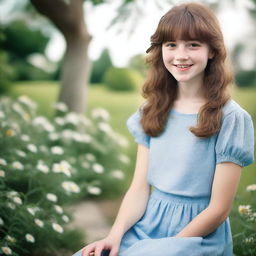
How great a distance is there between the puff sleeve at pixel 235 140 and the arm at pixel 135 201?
0.40 m

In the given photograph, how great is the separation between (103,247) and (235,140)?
26.4 inches

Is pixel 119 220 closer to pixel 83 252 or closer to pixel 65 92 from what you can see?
pixel 83 252

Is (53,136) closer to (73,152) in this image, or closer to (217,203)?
(73,152)

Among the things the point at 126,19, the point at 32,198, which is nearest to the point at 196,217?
the point at 32,198

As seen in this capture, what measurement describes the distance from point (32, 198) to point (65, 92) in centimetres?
191

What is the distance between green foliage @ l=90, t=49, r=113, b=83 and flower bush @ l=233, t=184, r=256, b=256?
6.23 meters

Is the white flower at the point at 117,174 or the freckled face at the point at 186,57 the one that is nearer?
the freckled face at the point at 186,57

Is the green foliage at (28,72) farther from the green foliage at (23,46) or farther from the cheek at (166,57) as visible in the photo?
the cheek at (166,57)

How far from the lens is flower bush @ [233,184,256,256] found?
2.34 meters

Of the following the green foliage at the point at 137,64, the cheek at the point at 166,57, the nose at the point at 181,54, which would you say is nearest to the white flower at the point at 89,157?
the cheek at the point at 166,57

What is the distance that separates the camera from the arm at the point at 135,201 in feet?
6.41

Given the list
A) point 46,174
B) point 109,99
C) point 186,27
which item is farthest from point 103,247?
point 109,99

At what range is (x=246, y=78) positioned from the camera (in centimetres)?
889

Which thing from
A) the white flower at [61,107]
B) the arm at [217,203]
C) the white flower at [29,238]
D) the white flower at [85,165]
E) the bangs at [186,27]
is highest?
the bangs at [186,27]
